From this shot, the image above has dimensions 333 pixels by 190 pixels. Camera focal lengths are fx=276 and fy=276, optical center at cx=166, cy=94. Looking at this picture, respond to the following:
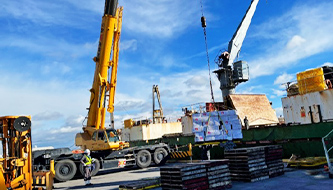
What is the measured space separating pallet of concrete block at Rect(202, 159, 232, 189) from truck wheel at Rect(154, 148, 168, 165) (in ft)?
32.5

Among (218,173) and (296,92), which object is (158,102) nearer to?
(296,92)

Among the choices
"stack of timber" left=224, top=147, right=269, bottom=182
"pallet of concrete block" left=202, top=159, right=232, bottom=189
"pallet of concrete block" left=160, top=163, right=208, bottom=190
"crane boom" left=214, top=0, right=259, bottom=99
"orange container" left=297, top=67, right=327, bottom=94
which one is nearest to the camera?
"pallet of concrete block" left=160, top=163, right=208, bottom=190

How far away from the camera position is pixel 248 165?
10.9 meters

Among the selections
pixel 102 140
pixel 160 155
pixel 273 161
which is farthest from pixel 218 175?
pixel 160 155

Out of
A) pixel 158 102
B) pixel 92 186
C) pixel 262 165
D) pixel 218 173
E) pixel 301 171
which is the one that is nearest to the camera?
pixel 218 173

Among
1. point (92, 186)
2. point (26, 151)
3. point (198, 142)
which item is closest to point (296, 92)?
point (198, 142)

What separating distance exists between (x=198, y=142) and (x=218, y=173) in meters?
9.01

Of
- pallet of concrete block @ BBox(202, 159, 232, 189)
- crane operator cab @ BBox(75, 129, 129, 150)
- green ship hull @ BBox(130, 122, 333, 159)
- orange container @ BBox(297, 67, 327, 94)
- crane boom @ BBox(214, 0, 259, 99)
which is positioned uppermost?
crane boom @ BBox(214, 0, 259, 99)

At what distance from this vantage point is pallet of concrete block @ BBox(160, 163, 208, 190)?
30.5 ft

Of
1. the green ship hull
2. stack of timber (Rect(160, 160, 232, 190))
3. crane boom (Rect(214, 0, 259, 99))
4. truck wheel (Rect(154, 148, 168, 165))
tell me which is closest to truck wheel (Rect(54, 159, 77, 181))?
truck wheel (Rect(154, 148, 168, 165))

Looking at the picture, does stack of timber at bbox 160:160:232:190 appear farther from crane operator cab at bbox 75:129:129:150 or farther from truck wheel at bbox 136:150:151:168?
truck wheel at bbox 136:150:151:168

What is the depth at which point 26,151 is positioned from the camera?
30.1 ft

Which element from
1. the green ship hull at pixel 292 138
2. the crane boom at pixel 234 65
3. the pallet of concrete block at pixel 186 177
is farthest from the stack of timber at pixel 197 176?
the crane boom at pixel 234 65

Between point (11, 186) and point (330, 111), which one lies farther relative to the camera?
point (330, 111)
